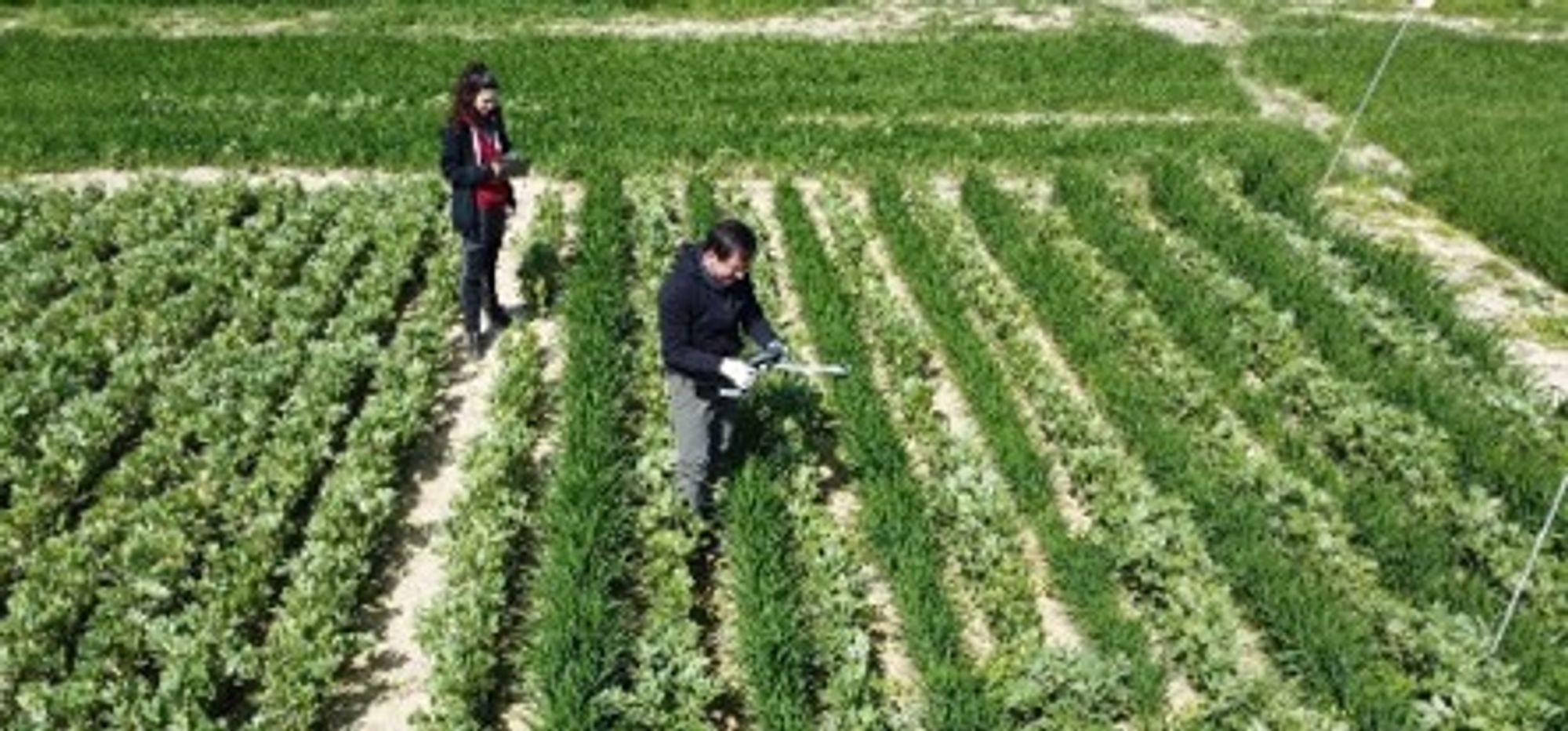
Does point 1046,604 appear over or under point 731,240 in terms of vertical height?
under

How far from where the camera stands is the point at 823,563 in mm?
8586

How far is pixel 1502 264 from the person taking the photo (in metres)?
15.3

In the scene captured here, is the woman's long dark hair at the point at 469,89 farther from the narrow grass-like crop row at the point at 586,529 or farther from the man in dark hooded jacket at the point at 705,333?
the man in dark hooded jacket at the point at 705,333

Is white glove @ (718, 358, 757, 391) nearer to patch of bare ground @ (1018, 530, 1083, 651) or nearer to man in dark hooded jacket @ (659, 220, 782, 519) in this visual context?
man in dark hooded jacket @ (659, 220, 782, 519)

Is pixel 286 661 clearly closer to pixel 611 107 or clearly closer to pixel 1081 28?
pixel 611 107

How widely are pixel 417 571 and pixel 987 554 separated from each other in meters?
3.78

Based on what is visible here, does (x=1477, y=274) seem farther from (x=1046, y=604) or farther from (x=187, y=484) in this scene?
(x=187, y=484)

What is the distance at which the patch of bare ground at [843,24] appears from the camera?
23922 millimetres

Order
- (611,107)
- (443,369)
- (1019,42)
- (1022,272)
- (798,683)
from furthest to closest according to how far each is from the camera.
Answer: (1019,42) < (611,107) < (1022,272) < (443,369) < (798,683)

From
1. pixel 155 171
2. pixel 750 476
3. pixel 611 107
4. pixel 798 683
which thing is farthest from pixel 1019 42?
pixel 798 683

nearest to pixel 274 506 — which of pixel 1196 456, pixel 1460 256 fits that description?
pixel 1196 456

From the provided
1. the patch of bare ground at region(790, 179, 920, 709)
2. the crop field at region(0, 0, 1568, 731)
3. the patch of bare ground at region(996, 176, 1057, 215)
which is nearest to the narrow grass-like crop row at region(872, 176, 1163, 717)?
the crop field at region(0, 0, 1568, 731)

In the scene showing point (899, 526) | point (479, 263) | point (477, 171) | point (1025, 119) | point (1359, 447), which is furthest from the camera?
point (1025, 119)

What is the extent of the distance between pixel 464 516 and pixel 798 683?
2814 mm
